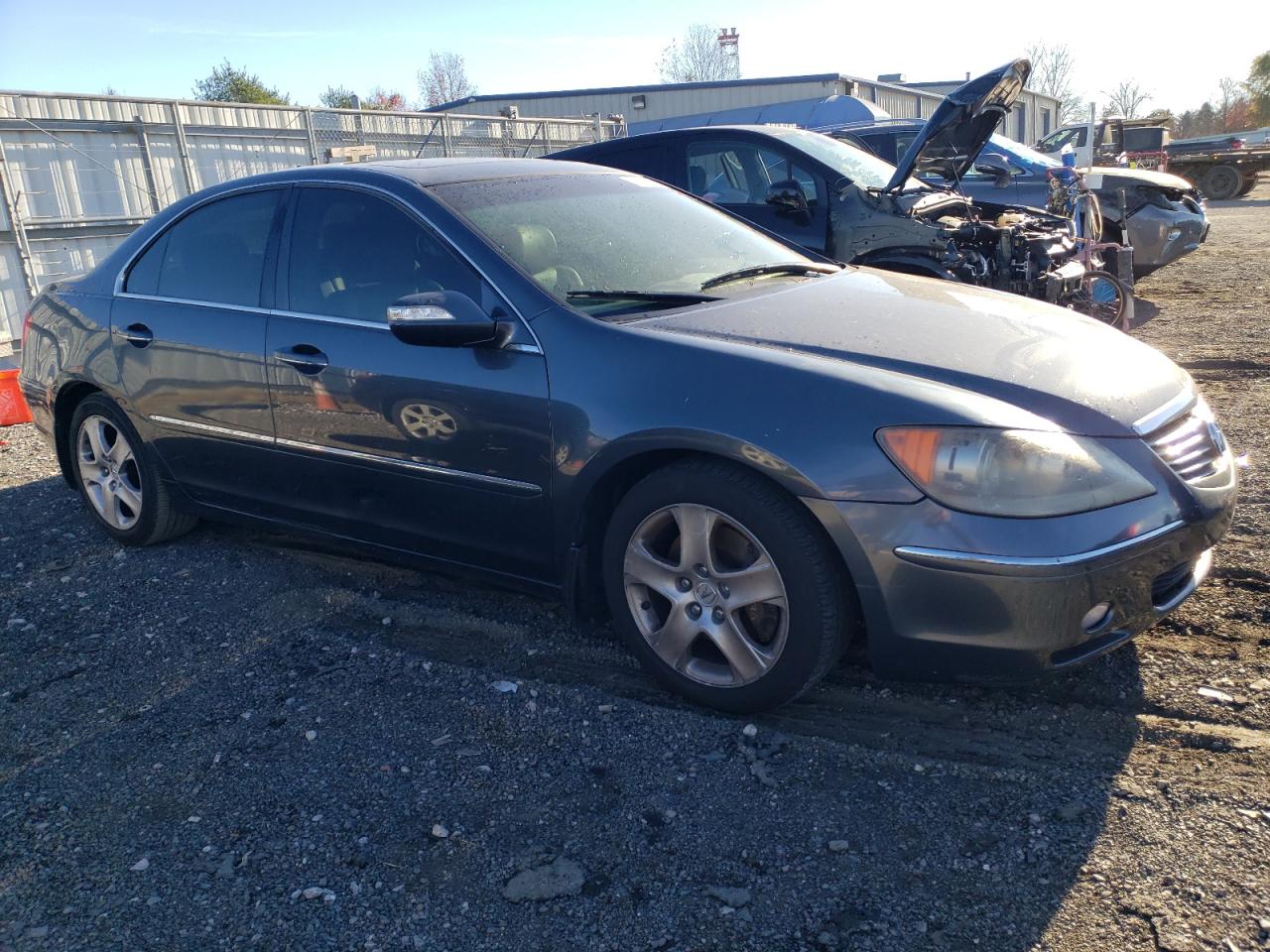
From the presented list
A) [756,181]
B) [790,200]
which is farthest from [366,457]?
[756,181]

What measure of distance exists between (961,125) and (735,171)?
62.6 inches

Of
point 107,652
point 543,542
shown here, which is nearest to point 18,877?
point 107,652

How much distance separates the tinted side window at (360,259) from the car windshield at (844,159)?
4249 mm

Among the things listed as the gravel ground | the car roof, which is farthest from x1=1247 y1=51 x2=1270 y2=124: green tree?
the car roof

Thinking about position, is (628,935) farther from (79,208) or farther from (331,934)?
(79,208)

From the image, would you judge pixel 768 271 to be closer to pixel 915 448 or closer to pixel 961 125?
pixel 915 448

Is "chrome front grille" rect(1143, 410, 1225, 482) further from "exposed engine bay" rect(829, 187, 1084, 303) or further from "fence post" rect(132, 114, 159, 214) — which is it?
"fence post" rect(132, 114, 159, 214)

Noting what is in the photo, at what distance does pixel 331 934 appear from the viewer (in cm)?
233

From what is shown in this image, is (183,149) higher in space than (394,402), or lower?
higher

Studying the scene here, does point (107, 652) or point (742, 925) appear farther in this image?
point (107, 652)

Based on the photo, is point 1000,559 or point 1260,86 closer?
point 1000,559

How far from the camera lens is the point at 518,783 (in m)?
2.86

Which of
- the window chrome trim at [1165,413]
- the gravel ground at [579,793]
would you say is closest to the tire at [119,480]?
the gravel ground at [579,793]

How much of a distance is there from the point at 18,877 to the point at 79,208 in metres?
11.0
